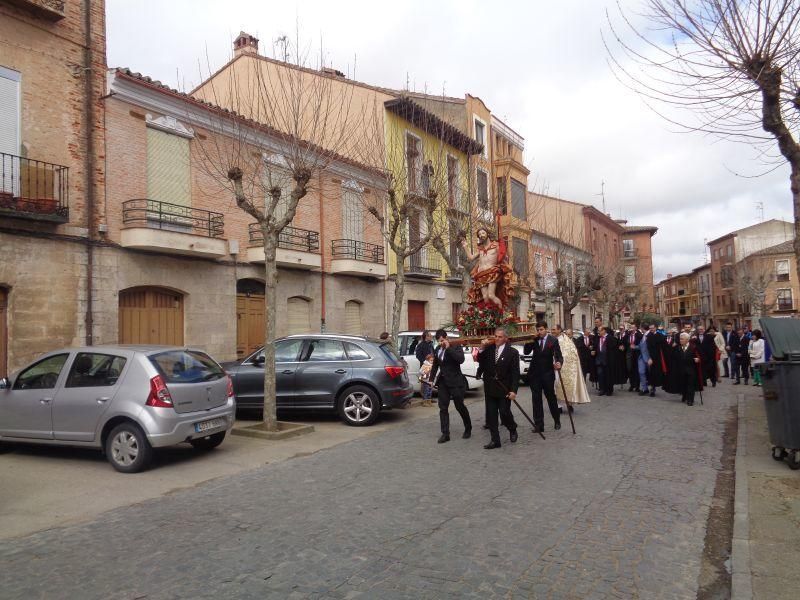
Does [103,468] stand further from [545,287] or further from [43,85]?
[545,287]

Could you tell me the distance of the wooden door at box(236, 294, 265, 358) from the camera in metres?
18.0

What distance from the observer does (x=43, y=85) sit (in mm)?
13055

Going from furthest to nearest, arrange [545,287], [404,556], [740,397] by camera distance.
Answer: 1. [545,287]
2. [740,397]
3. [404,556]

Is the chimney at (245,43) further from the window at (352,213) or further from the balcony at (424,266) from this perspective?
the balcony at (424,266)

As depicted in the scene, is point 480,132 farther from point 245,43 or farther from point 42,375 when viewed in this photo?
point 42,375

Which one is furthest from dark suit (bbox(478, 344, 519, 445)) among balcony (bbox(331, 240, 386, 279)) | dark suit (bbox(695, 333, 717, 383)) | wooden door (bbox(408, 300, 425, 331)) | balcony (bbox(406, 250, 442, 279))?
wooden door (bbox(408, 300, 425, 331))

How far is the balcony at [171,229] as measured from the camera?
1425 centimetres

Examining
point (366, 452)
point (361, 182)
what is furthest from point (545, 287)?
point (366, 452)

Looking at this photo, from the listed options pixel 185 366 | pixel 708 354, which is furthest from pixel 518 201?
pixel 185 366

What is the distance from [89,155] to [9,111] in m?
1.74

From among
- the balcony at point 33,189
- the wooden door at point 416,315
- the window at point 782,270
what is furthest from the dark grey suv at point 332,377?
the window at point 782,270

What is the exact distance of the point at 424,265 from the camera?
27.2m

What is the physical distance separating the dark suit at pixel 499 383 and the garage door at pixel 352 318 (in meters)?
13.5

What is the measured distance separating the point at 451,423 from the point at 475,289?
8.44ft
